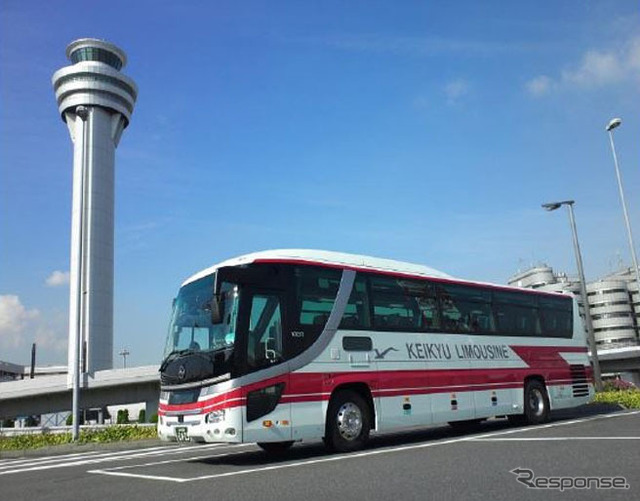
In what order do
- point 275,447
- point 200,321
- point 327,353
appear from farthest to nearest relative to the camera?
point 275,447 < point 327,353 < point 200,321

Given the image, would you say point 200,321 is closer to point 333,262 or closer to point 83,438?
point 333,262

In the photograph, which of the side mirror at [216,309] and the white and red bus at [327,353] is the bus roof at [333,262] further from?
the side mirror at [216,309]

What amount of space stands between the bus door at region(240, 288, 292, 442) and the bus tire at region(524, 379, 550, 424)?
8153 mm

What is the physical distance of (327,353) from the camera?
1140cm

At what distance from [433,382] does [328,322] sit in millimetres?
3223

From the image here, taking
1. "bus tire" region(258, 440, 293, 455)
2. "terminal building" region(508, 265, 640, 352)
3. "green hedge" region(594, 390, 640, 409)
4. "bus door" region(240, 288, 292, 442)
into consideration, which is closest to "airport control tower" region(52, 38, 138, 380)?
"green hedge" region(594, 390, 640, 409)

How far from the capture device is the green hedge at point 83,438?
17.0m

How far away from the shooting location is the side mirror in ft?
33.0

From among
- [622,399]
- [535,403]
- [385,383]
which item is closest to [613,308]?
[622,399]

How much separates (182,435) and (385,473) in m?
4.01

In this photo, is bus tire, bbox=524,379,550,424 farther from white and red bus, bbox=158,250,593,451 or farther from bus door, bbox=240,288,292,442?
bus door, bbox=240,288,292,442

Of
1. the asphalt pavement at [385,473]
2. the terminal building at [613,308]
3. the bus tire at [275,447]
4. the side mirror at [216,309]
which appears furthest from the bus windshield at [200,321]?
the terminal building at [613,308]

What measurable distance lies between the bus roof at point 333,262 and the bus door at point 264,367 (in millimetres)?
761

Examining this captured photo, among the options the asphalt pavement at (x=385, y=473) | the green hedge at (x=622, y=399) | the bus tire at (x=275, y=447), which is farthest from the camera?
the green hedge at (x=622, y=399)
